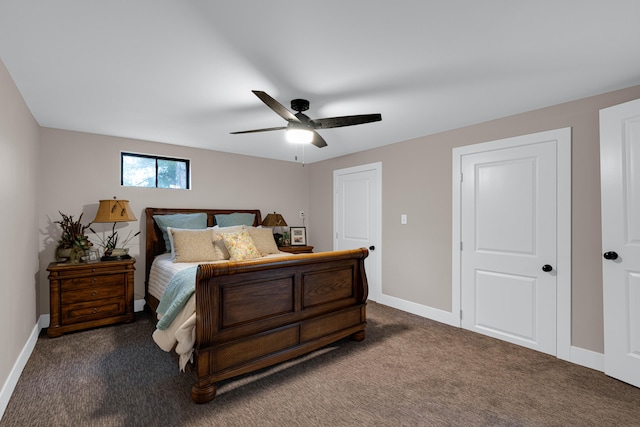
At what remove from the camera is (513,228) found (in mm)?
3070

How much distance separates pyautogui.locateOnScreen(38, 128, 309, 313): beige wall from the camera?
11.6ft

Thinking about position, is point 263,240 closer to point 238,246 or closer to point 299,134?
point 238,246

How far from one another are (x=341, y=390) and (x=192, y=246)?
2.31m

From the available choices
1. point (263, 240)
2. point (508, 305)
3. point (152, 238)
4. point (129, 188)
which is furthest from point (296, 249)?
point (508, 305)

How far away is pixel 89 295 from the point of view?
336 centimetres

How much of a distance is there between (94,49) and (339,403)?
2774 millimetres

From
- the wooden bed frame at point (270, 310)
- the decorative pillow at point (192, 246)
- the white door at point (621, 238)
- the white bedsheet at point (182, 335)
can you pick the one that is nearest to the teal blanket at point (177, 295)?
the white bedsheet at point (182, 335)

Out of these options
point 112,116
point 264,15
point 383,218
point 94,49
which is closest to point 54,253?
point 112,116

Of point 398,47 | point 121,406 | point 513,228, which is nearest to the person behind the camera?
point 398,47

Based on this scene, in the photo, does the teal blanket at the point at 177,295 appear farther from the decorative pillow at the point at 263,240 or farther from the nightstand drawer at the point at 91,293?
the decorative pillow at the point at 263,240

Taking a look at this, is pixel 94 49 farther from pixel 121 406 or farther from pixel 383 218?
pixel 383 218

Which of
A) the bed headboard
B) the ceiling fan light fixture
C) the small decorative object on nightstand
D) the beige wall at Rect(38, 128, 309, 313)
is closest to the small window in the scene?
the beige wall at Rect(38, 128, 309, 313)

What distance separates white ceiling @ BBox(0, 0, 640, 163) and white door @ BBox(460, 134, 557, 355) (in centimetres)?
51

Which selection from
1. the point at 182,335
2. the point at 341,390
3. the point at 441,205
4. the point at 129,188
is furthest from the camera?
the point at 129,188
